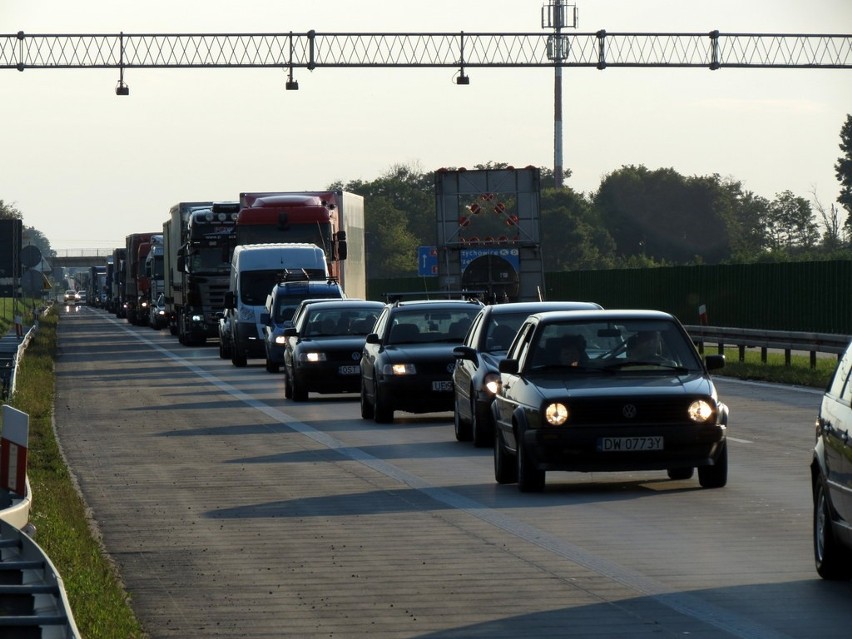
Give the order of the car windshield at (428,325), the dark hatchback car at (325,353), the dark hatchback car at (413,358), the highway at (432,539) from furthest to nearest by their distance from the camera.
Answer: the dark hatchback car at (325,353) < the car windshield at (428,325) < the dark hatchback car at (413,358) < the highway at (432,539)

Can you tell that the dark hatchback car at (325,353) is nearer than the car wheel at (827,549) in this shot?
No

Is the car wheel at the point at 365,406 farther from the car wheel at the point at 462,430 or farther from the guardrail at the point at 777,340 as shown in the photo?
the guardrail at the point at 777,340

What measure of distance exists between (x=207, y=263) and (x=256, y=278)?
8.19m

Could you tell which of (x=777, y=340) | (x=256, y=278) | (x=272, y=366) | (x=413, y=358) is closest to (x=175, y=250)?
(x=256, y=278)

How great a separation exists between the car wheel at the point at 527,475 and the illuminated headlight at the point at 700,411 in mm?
1188

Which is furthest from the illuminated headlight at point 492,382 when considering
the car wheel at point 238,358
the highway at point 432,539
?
the car wheel at point 238,358

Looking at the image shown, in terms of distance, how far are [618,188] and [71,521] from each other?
158 m

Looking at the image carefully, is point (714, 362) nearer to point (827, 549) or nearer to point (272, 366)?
point (827, 549)

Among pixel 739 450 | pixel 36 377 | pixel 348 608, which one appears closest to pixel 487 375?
pixel 739 450

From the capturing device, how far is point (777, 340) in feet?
118

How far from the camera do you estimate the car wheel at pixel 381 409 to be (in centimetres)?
2339

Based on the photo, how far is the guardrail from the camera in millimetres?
33031

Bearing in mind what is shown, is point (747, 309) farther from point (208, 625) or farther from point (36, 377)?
point (208, 625)

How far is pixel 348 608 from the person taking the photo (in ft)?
31.0
